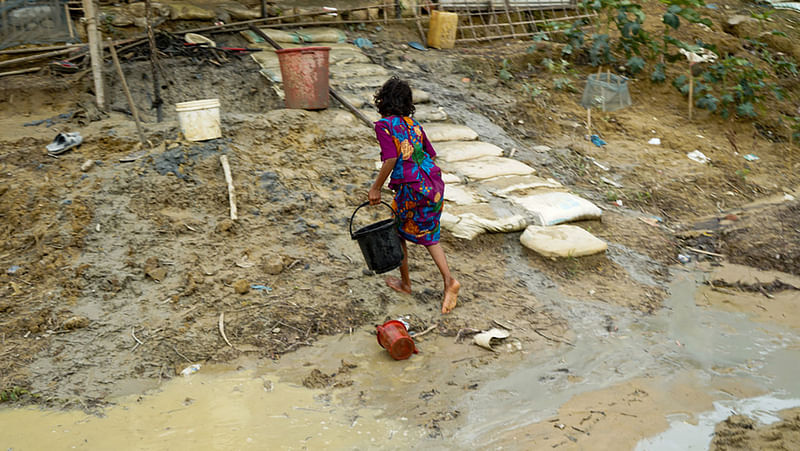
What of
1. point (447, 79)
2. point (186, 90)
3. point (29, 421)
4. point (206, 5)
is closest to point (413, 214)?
point (29, 421)

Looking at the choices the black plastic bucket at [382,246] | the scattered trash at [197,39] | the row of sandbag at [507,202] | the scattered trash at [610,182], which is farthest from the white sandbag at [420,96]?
the black plastic bucket at [382,246]

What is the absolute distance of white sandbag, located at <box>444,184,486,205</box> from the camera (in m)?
4.57

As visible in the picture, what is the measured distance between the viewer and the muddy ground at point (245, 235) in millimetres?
3223

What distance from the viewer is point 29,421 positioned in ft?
8.86

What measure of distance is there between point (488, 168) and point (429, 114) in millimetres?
1088

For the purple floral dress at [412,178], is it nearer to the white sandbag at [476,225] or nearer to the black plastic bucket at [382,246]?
the black plastic bucket at [382,246]

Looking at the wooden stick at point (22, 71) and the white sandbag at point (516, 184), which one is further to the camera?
the wooden stick at point (22, 71)

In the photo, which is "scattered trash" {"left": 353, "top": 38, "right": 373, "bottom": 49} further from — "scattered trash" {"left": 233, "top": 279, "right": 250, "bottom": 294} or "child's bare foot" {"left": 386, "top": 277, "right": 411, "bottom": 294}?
"scattered trash" {"left": 233, "top": 279, "right": 250, "bottom": 294}

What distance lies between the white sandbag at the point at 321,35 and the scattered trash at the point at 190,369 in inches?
188

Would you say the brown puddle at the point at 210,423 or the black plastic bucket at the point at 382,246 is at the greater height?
the black plastic bucket at the point at 382,246

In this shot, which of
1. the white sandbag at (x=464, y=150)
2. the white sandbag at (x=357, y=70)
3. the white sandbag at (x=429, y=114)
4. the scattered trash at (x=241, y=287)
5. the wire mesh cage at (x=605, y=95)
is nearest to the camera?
the scattered trash at (x=241, y=287)

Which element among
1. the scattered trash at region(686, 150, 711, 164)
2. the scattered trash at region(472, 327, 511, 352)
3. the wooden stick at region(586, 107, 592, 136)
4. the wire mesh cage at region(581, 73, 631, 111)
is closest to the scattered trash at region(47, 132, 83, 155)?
the scattered trash at region(472, 327, 511, 352)

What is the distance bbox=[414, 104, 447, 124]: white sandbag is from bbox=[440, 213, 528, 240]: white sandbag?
5.81 ft

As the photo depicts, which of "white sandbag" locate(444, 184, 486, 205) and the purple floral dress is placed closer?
the purple floral dress
